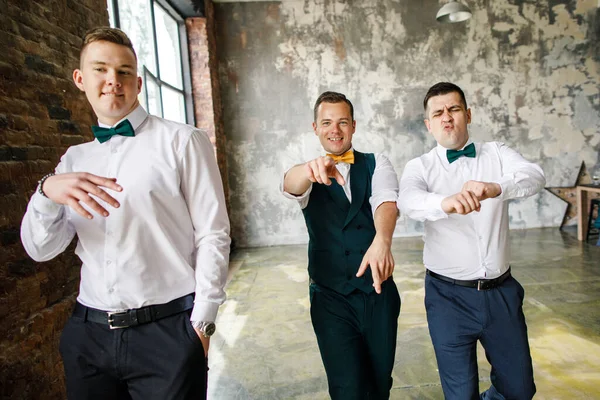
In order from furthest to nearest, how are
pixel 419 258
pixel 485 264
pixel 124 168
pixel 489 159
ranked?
pixel 419 258, pixel 489 159, pixel 485 264, pixel 124 168

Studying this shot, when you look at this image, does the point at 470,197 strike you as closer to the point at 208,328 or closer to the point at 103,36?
the point at 208,328

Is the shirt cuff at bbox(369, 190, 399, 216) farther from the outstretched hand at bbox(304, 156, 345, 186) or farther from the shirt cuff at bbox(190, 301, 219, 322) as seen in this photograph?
the shirt cuff at bbox(190, 301, 219, 322)

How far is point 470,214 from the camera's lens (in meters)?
2.01

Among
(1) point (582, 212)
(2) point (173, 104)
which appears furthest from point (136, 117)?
(1) point (582, 212)

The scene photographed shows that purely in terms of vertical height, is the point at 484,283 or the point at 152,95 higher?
the point at 152,95

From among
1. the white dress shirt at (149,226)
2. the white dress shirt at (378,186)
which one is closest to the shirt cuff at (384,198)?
the white dress shirt at (378,186)

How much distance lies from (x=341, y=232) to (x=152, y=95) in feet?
13.1

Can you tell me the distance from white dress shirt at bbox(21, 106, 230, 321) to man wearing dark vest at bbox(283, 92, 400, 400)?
51cm

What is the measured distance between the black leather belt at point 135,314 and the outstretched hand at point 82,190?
384 millimetres

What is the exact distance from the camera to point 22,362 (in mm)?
1954

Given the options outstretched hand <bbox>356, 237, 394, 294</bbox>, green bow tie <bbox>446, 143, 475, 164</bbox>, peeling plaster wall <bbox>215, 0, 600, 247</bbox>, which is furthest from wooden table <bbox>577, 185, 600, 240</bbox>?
outstretched hand <bbox>356, 237, 394, 294</bbox>

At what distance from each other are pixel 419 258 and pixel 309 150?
2728 millimetres

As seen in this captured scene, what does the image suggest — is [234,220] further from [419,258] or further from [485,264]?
[485,264]

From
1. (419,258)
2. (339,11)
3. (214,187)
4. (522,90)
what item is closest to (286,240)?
(419,258)
